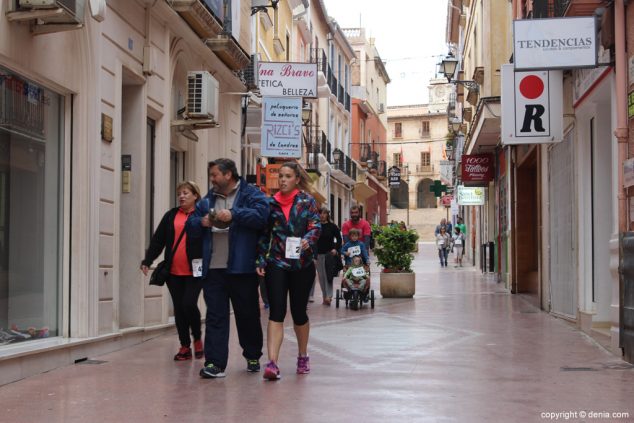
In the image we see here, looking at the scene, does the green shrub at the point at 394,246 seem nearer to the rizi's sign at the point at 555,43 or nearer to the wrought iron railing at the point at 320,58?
the rizi's sign at the point at 555,43

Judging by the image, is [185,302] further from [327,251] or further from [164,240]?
[327,251]

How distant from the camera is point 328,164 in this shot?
123ft

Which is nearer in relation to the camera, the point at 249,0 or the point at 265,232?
the point at 265,232

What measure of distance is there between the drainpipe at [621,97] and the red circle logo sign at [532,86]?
3713 millimetres

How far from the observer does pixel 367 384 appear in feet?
25.1

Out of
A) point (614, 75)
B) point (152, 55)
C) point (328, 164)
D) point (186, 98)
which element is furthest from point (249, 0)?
point (328, 164)

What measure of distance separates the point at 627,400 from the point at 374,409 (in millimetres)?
1894

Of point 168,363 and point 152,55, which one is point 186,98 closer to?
point 152,55

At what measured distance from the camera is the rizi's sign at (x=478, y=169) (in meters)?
26.5

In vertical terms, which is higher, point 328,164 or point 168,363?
point 328,164

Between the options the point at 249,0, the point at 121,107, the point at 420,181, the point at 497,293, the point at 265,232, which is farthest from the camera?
the point at 420,181

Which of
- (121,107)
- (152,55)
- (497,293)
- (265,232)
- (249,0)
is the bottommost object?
(497,293)

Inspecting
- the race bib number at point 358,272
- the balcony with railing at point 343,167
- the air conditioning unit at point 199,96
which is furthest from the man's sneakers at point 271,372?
the balcony with railing at point 343,167

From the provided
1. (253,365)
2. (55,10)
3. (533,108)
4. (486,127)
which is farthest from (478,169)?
(55,10)
